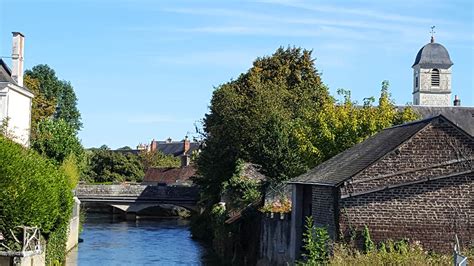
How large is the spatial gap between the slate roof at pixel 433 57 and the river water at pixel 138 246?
120 feet

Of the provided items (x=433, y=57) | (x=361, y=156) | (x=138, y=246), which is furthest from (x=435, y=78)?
(x=361, y=156)

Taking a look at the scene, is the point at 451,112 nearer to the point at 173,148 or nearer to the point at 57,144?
the point at 57,144

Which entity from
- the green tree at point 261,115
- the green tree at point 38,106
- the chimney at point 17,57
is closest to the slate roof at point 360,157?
the green tree at point 261,115

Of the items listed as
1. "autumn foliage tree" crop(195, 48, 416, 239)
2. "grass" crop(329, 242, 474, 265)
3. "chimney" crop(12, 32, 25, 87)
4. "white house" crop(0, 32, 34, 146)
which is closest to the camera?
"grass" crop(329, 242, 474, 265)

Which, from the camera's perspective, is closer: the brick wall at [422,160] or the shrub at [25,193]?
the brick wall at [422,160]

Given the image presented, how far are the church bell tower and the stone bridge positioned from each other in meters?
32.4

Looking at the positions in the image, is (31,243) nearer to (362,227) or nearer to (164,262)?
(362,227)

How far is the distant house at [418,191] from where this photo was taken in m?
21.3

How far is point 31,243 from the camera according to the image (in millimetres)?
27828

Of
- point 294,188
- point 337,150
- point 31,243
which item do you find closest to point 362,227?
point 294,188

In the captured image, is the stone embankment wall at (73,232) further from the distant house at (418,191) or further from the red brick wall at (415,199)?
the red brick wall at (415,199)

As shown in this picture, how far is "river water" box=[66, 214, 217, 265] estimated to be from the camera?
42.6 metres

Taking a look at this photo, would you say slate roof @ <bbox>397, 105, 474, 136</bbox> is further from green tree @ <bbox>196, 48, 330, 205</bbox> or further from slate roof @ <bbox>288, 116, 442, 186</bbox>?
slate roof @ <bbox>288, 116, 442, 186</bbox>

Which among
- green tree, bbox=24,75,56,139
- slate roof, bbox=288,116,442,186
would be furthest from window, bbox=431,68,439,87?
slate roof, bbox=288,116,442,186
